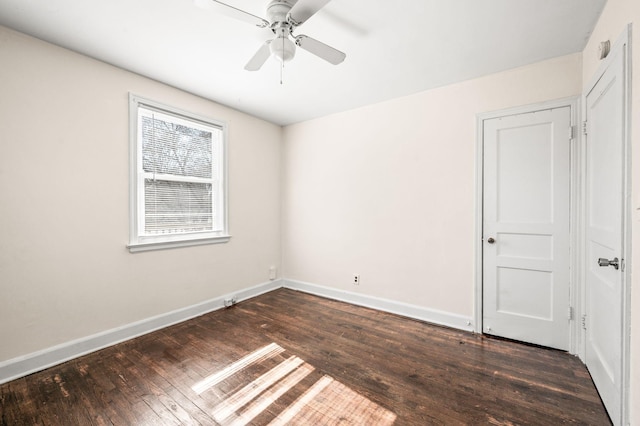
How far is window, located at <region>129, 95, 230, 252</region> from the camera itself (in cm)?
267

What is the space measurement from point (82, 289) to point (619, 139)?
13.4 feet

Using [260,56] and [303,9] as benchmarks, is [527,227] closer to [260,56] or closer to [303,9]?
[303,9]

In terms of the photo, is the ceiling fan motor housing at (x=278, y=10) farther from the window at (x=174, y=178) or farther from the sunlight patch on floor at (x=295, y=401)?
the sunlight patch on floor at (x=295, y=401)

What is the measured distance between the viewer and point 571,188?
2.25 metres

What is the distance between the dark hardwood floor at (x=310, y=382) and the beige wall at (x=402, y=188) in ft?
2.27

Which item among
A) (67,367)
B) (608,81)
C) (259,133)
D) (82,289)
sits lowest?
(67,367)

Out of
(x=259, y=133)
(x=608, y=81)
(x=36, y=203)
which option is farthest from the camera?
(x=259, y=133)

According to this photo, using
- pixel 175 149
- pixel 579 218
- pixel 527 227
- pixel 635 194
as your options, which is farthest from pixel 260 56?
pixel 579 218

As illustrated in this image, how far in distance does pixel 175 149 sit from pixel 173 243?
3.53 ft

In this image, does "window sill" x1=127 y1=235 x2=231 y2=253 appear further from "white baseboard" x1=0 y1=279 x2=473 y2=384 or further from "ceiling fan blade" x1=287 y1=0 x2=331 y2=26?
"ceiling fan blade" x1=287 y1=0 x2=331 y2=26

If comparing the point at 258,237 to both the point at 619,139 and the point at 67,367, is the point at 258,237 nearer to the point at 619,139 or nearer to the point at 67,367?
the point at 67,367

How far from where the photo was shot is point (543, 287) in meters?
2.38

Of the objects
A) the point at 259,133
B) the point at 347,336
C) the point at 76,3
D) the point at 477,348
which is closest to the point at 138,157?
the point at 76,3

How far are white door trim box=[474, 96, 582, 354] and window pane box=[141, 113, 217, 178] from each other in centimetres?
312
